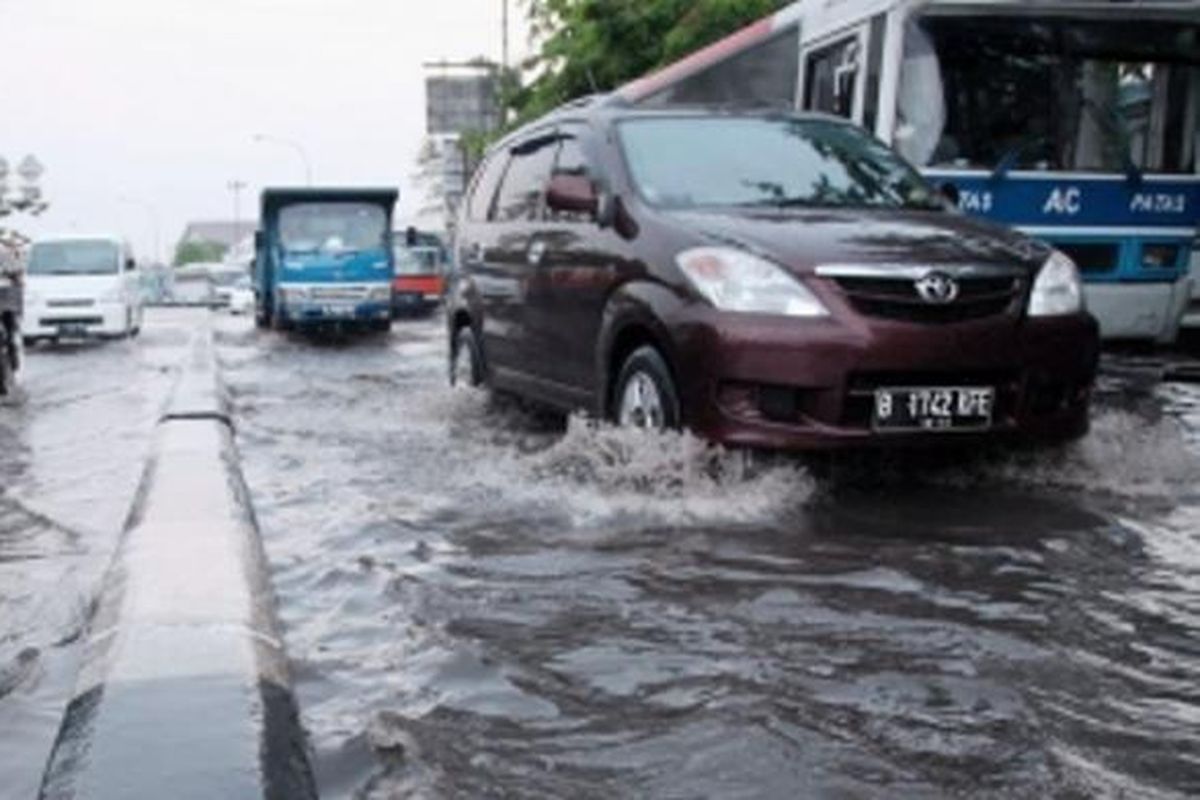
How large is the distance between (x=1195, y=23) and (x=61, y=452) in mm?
7726

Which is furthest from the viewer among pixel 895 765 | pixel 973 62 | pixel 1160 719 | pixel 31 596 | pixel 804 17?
pixel 804 17

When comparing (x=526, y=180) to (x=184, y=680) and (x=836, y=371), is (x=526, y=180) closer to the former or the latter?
(x=836, y=371)

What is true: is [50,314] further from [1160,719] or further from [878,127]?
[1160,719]

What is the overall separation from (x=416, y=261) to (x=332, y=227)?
7.22 m

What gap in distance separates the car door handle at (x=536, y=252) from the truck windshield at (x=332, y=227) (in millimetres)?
15036

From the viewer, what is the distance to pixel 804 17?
1095 cm

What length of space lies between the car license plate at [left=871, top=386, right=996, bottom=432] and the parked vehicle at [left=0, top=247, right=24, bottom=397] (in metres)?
8.50

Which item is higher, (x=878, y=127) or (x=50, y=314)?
(x=878, y=127)

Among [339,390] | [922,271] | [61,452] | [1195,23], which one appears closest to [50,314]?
[339,390]

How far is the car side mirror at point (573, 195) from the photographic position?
6.30 m

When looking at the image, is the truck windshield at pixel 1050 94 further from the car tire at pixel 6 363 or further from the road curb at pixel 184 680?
the car tire at pixel 6 363

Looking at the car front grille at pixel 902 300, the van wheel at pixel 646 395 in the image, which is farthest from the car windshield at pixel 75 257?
the car front grille at pixel 902 300

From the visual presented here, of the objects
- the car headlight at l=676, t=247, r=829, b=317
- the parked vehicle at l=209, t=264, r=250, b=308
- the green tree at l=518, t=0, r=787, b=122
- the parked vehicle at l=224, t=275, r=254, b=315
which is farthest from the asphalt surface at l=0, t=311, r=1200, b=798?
the parked vehicle at l=209, t=264, r=250, b=308

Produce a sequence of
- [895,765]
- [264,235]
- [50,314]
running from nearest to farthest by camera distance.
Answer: [895,765], [50,314], [264,235]
